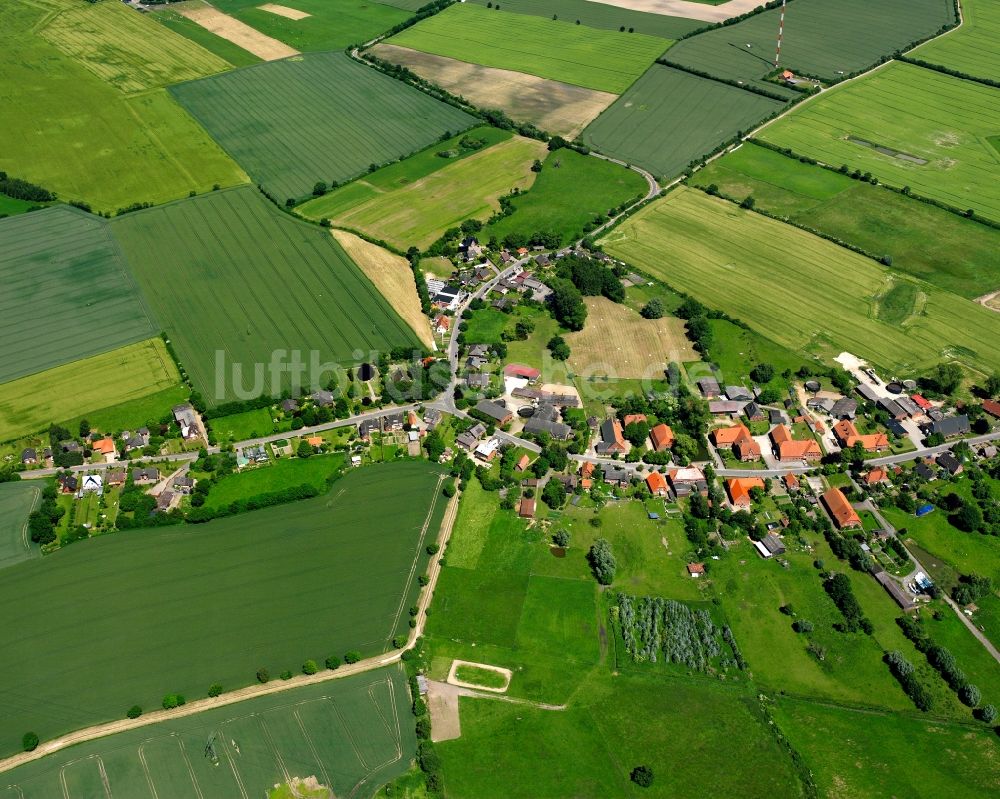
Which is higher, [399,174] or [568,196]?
[568,196]

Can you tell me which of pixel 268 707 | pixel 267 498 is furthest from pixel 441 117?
pixel 268 707

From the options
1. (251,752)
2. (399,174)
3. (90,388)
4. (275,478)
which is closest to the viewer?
(251,752)

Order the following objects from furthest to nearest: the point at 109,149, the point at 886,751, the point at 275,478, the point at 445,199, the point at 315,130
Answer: the point at 315,130
the point at 109,149
the point at 445,199
the point at 275,478
the point at 886,751

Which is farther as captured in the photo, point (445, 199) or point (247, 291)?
point (445, 199)

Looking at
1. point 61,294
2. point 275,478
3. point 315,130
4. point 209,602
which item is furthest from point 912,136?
point 61,294

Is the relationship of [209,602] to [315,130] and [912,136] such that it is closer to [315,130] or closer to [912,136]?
[315,130]

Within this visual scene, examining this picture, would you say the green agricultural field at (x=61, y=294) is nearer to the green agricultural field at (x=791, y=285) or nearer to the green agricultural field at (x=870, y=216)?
the green agricultural field at (x=791, y=285)
